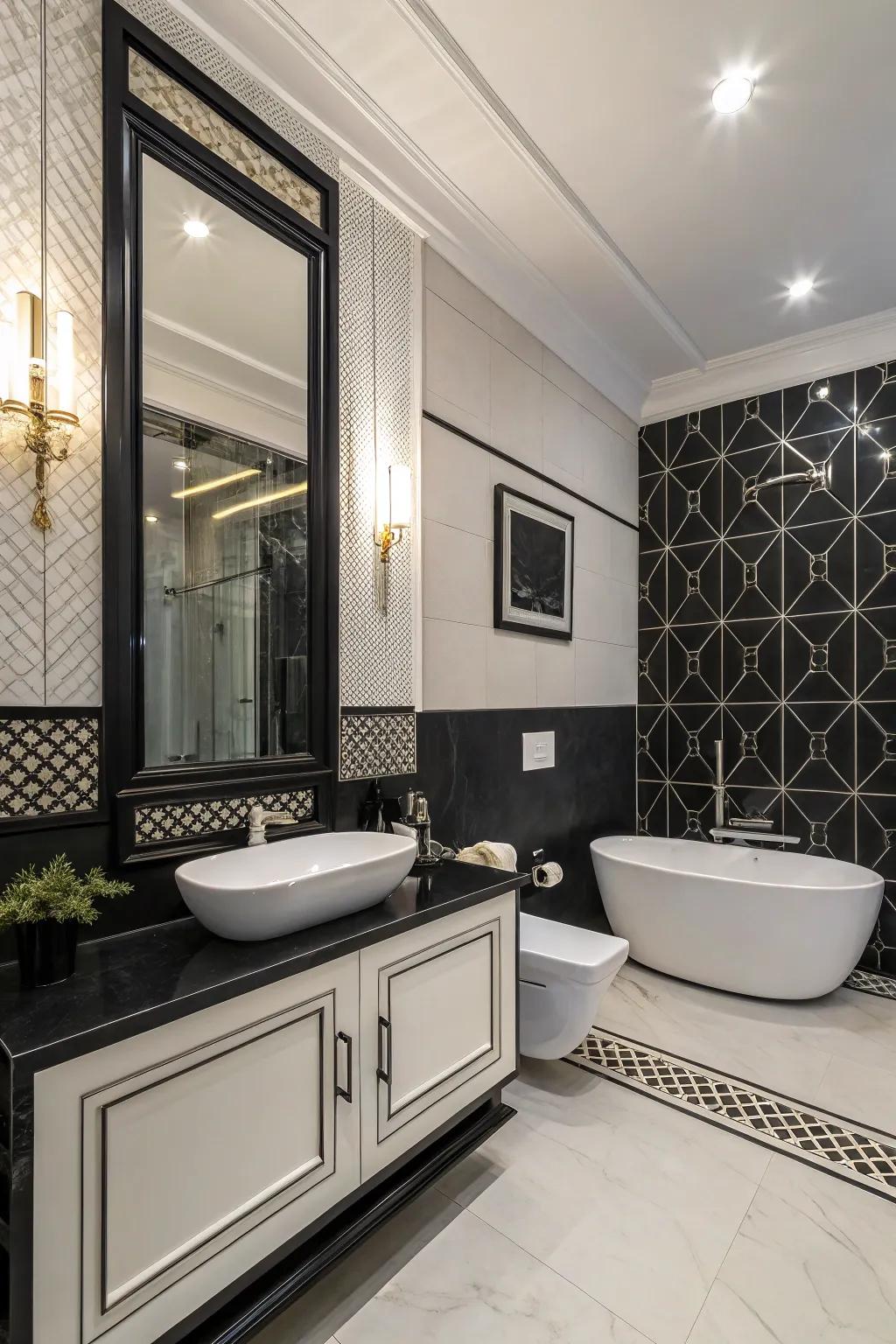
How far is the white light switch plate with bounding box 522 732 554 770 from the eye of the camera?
9.33 feet

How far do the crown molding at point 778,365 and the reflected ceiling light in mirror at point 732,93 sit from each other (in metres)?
1.49

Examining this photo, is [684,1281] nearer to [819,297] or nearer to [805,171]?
[805,171]

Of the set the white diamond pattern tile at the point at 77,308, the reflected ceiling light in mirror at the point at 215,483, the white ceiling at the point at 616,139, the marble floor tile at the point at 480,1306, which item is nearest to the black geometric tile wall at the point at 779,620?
the white ceiling at the point at 616,139

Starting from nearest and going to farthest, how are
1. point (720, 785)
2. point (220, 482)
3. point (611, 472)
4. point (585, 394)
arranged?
1. point (220, 482)
2. point (585, 394)
3. point (720, 785)
4. point (611, 472)

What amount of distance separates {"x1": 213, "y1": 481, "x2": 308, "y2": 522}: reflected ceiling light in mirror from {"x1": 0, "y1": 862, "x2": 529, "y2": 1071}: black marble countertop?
0.98 m

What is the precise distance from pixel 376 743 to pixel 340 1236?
1175mm

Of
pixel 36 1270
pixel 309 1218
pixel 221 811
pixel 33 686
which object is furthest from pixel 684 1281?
pixel 33 686

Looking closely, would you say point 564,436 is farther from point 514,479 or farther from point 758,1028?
point 758,1028

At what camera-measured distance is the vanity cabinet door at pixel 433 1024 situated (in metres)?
1.42

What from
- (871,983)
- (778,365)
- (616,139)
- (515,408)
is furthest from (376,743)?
(778,365)

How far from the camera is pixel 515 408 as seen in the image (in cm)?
283

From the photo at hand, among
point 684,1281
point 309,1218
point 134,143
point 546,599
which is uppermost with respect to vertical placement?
point 134,143

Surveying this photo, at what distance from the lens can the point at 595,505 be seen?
343cm

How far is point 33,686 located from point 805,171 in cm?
272
